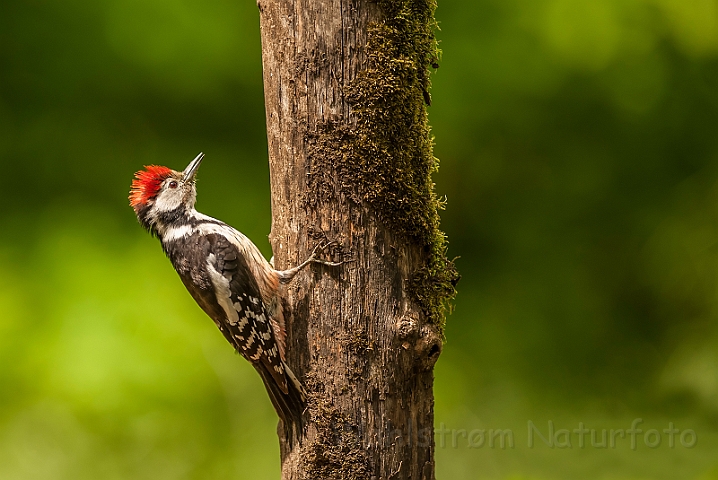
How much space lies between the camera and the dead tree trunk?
7.06ft

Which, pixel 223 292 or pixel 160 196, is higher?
pixel 160 196

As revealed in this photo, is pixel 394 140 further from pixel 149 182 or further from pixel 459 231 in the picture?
pixel 459 231

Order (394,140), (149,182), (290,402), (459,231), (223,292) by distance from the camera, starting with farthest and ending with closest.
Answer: (459,231) → (149,182) → (223,292) → (290,402) → (394,140)

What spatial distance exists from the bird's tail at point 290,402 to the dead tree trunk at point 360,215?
4 centimetres

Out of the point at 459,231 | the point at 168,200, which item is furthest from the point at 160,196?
the point at 459,231

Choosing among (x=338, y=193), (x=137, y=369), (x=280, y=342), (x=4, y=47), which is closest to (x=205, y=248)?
(x=280, y=342)

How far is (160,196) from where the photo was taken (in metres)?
2.88

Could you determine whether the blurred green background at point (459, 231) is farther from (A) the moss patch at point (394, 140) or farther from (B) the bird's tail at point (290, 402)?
(A) the moss patch at point (394, 140)


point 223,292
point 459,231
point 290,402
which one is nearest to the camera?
point 290,402

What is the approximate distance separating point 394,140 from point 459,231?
2.05 m

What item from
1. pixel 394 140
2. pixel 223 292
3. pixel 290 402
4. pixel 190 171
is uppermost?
pixel 190 171

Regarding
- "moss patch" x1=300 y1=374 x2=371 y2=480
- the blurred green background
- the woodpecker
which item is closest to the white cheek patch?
the woodpecker

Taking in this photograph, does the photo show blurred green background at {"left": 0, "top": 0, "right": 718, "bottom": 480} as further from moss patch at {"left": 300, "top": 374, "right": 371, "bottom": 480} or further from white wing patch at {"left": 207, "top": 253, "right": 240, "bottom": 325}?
moss patch at {"left": 300, "top": 374, "right": 371, "bottom": 480}

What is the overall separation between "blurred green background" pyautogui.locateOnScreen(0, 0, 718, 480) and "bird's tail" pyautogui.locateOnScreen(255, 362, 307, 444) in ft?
5.67
